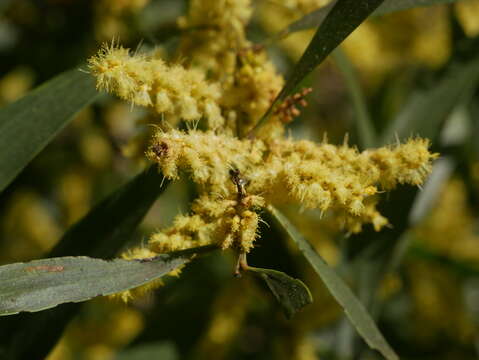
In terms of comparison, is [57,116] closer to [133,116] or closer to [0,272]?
[0,272]

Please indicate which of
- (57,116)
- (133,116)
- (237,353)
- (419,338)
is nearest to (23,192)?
(133,116)

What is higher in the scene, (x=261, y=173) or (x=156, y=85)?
(x=156, y=85)

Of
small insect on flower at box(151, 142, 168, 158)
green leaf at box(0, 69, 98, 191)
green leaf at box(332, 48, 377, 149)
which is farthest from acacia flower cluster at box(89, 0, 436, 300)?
green leaf at box(332, 48, 377, 149)

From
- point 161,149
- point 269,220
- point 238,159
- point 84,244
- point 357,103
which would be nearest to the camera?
point 161,149

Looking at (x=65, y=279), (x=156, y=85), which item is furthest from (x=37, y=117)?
(x=65, y=279)

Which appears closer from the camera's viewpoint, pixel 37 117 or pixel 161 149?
pixel 161 149

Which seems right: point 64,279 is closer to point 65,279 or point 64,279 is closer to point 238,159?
point 65,279

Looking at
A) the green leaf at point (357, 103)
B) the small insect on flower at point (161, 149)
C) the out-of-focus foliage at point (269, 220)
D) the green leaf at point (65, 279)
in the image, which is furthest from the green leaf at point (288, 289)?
the green leaf at point (357, 103)
